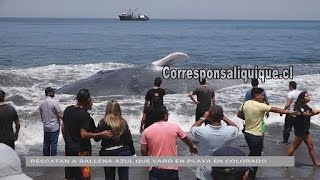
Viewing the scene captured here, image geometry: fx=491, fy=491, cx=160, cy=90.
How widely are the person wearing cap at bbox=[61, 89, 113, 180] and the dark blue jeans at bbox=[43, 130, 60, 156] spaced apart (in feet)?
9.63

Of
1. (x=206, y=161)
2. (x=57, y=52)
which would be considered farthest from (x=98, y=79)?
(x=57, y=52)

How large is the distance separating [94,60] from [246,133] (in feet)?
140

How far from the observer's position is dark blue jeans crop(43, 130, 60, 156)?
10694 mm

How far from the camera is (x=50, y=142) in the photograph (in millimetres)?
10781

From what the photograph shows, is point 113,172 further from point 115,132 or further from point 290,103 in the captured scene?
point 290,103

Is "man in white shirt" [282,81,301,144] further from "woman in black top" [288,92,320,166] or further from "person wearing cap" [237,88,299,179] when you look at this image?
"person wearing cap" [237,88,299,179]

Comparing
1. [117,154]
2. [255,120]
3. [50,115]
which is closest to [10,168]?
[117,154]

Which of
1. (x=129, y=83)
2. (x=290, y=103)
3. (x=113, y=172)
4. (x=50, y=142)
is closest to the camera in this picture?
(x=113, y=172)

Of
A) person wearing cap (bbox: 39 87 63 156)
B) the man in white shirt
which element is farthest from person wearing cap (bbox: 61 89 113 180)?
the man in white shirt

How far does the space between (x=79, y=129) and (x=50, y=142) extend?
3.40 m

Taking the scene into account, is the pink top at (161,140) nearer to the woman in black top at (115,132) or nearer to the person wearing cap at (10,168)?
the woman in black top at (115,132)

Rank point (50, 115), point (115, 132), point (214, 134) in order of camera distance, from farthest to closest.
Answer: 1. point (50, 115)
2. point (115, 132)
3. point (214, 134)

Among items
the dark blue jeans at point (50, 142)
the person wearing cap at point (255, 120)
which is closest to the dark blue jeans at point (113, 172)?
the person wearing cap at point (255, 120)

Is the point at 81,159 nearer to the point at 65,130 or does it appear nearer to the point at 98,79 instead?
the point at 65,130
